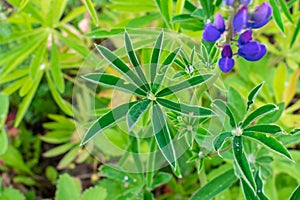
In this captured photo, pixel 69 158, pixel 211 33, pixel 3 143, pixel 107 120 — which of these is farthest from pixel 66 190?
pixel 211 33

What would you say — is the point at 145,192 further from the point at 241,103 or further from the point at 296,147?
the point at 296,147

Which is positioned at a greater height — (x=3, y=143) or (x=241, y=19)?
(x=241, y=19)

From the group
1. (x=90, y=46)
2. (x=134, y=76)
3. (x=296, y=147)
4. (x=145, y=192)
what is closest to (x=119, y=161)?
(x=145, y=192)

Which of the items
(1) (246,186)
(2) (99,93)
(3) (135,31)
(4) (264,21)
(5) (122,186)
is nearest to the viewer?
(4) (264,21)

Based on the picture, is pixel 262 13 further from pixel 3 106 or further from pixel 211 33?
pixel 3 106

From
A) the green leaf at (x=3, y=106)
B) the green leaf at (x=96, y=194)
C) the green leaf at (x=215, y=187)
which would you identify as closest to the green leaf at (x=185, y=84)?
the green leaf at (x=215, y=187)

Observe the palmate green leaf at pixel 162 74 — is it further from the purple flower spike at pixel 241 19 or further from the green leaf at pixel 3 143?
the green leaf at pixel 3 143

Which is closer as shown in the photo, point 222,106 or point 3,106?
point 222,106

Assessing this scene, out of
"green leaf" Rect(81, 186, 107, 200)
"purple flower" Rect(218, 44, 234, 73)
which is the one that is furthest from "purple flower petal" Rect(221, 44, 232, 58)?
"green leaf" Rect(81, 186, 107, 200)
